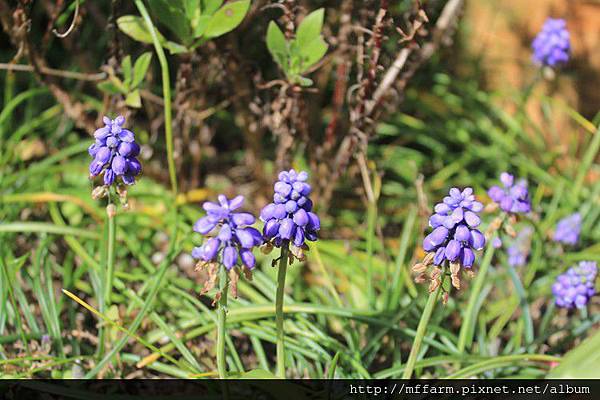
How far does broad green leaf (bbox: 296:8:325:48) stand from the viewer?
2.56 metres

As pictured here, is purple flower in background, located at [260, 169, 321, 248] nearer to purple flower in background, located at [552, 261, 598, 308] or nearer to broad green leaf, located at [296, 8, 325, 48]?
broad green leaf, located at [296, 8, 325, 48]

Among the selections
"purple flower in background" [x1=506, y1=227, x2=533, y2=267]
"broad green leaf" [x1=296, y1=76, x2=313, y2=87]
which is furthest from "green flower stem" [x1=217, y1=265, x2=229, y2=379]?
"purple flower in background" [x1=506, y1=227, x2=533, y2=267]

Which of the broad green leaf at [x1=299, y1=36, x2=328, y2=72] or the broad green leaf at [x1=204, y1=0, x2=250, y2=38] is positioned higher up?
the broad green leaf at [x1=204, y1=0, x2=250, y2=38]

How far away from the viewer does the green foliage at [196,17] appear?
8.14ft

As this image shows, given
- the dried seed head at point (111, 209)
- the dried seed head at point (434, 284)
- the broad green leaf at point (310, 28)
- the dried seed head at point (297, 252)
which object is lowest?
the dried seed head at point (434, 284)

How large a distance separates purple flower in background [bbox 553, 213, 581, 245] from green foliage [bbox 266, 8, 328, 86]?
4.41 ft

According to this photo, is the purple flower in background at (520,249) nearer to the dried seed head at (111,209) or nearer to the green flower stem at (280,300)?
A: the green flower stem at (280,300)

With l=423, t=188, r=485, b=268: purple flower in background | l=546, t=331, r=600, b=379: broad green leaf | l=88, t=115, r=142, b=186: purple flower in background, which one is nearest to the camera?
l=546, t=331, r=600, b=379: broad green leaf

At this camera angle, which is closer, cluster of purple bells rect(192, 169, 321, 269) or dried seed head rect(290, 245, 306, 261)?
cluster of purple bells rect(192, 169, 321, 269)

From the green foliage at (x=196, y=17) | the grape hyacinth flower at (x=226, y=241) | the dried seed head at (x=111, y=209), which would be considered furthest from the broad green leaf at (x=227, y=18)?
the grape hyacinth flower at (x=226, y=241)

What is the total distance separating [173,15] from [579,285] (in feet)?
5.69

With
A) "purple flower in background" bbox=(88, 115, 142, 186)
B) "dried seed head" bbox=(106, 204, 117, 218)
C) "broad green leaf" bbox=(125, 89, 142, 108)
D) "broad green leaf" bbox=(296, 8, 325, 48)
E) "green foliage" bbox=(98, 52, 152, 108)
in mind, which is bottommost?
"dried seed head" bbox=(106, 204, 117, 218)

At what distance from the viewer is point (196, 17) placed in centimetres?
260

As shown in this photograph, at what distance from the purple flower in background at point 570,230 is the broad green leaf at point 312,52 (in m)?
1.35
